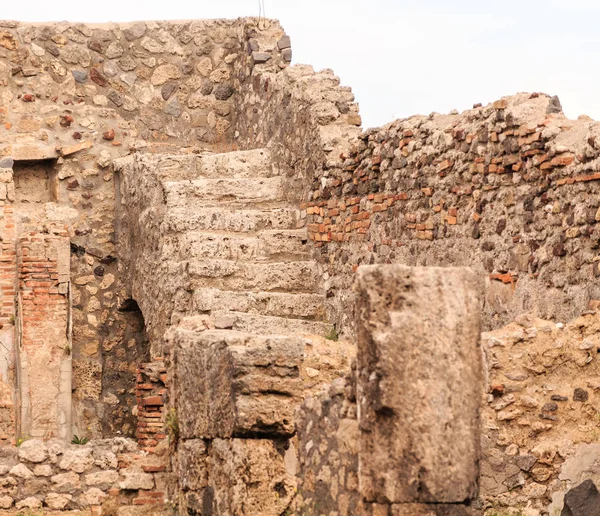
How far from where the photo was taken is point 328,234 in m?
11.8

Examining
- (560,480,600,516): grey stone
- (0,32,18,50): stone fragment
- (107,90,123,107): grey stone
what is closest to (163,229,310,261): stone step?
(107,90,123,107): grey stone

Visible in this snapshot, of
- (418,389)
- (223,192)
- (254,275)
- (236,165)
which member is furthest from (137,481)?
(418,389)

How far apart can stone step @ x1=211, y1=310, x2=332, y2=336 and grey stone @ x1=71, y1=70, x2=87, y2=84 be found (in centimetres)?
486

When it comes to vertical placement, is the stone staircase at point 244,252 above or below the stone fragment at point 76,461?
above

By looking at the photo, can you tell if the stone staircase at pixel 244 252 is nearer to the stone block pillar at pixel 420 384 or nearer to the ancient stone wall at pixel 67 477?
the ancient stone wall at pixel 67 477

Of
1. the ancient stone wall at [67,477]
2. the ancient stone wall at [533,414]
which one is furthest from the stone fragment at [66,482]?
the ancient stone wall at [533,414]

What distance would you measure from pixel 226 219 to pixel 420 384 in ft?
24.2

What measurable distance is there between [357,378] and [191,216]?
7085mm

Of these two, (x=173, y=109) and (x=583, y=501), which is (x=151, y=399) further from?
(x=173, y=109)

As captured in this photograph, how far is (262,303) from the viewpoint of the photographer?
1148 cm

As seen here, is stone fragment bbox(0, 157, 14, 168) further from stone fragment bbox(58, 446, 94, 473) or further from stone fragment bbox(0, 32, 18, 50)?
stone fragment bbox(58, 446, 94, 473)

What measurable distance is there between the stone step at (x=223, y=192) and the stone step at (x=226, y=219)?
6.4 inches

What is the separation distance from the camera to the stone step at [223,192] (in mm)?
12414

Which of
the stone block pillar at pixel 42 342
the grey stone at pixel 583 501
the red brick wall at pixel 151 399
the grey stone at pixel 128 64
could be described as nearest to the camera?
the grey stone at pixel 583 501
